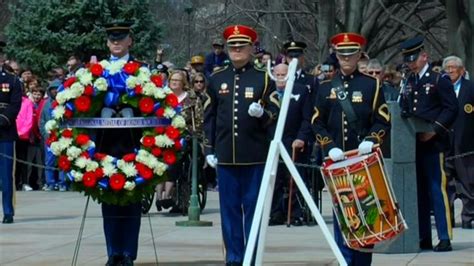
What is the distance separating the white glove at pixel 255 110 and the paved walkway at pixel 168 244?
198 cm

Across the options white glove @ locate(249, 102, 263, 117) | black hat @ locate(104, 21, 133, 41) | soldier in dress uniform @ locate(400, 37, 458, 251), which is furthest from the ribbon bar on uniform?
soldier in dress uniform @ locate(400, 37, 458, 251)

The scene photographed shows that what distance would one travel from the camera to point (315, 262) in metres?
13.8

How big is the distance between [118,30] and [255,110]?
147cm

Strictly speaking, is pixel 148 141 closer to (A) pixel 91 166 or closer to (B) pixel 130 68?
(A) pixel 91 166

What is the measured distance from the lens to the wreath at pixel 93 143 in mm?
12422

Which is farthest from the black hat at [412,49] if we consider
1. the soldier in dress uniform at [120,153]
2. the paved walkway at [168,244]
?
the soldier in dress uniform at [120,153]

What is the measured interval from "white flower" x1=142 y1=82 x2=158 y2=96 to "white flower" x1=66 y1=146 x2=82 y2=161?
2.52ft

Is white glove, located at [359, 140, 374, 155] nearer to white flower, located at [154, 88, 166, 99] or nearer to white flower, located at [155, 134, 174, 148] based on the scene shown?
white flower, located at [155, 134, 174, 148]

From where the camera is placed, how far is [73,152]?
12383mm

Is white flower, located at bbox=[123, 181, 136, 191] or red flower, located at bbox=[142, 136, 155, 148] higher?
red flower, located at bbox=[142, 136, 155, 148]

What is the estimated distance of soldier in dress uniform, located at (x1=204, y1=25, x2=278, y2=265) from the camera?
493 inches

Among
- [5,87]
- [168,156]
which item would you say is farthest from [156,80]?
[5,87]

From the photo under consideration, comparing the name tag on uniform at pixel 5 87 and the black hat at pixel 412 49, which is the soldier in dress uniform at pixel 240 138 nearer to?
the black hat at pixel 412 49

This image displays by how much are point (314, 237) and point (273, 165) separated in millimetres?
5964
